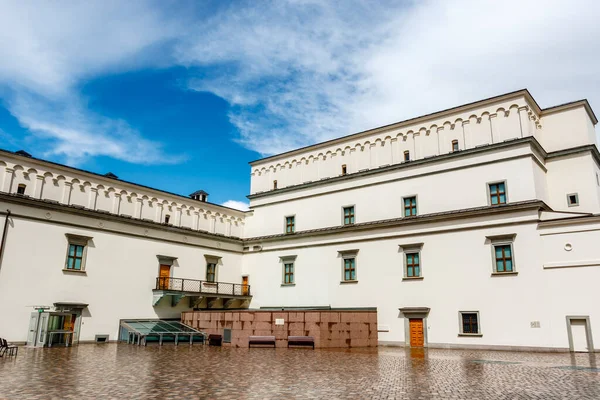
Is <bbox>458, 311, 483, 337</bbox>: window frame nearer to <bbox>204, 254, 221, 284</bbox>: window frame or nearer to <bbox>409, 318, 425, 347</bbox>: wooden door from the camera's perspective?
<bbox>409, 318, 425, 347</bbox>: wooden door

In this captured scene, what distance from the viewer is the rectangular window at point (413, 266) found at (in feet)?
93.7

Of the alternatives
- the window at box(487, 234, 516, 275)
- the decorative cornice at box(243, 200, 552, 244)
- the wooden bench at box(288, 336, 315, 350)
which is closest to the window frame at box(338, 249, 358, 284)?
the decorative cornice at box(243, 200, 552, 244)

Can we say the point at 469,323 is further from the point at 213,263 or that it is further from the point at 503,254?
the point at 213,263

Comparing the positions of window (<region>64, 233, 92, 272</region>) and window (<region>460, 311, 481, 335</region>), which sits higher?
window (<region>64, 233, 92, 272</region>)

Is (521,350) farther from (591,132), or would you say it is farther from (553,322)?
(591,132)

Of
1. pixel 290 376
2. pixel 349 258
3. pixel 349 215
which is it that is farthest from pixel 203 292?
pixel 290 376

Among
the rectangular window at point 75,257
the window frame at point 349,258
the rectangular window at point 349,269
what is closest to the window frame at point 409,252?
the window frame at point 349,258

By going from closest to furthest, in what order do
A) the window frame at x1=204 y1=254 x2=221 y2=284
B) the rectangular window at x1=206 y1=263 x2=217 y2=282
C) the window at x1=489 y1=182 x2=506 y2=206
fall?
the window at x1=489 y1=182 x2=506 y2=206, the window frame at x1=204 y1=254 x2=221 y2=284, the rectangular window at x1=206 y1=263 x2=217 y2=282

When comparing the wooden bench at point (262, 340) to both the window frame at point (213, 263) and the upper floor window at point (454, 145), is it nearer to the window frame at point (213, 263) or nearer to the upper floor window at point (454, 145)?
the window frame at point (213, 263)

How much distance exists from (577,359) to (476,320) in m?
6.26

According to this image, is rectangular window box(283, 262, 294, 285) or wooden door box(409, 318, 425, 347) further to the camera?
rectangular window box(283, 262, 294, 285)

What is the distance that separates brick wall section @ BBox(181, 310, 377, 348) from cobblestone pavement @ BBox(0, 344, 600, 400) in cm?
495

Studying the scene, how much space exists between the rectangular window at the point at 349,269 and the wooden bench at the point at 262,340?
7748 mm

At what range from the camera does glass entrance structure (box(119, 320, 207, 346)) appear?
26.7 m
